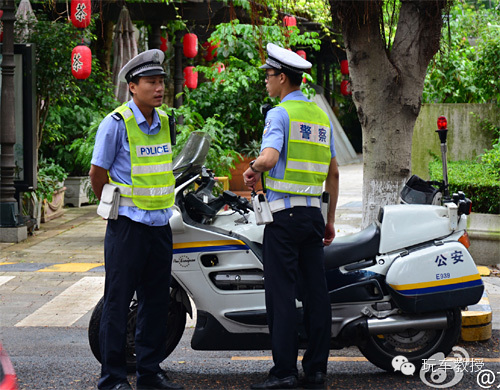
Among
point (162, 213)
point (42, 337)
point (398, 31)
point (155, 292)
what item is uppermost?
point (398, 31)

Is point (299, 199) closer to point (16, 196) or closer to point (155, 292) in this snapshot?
point (155, 292)

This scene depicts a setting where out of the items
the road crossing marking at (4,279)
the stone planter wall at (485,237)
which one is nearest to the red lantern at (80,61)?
the road crossing marking at (4,279)

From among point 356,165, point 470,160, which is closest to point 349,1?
point 470,160

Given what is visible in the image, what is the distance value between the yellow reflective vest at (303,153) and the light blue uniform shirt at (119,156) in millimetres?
707

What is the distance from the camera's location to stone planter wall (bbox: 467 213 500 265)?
8.55 metres

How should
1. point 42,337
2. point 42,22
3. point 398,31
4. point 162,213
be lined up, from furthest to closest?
point 42,22 < point 398,31 < point 42,337 < point 162,213

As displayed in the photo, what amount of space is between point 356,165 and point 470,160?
13.6 metres

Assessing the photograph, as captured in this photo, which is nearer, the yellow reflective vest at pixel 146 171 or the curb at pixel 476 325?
the yellow reflective vest at pixel 146 171

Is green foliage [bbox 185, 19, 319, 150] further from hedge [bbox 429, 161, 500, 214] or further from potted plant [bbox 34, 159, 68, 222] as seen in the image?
hedge [bbox 429, 161, 500, 214]

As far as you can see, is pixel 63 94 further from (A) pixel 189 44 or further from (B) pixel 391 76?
(B) pixel 391 76

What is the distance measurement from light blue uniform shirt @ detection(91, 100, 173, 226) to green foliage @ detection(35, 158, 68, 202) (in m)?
7.31

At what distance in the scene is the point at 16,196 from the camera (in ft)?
35.1

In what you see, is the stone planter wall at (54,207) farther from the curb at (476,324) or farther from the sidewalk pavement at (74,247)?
the curb at (476,324)

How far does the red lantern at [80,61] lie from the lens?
1150 centimetres
